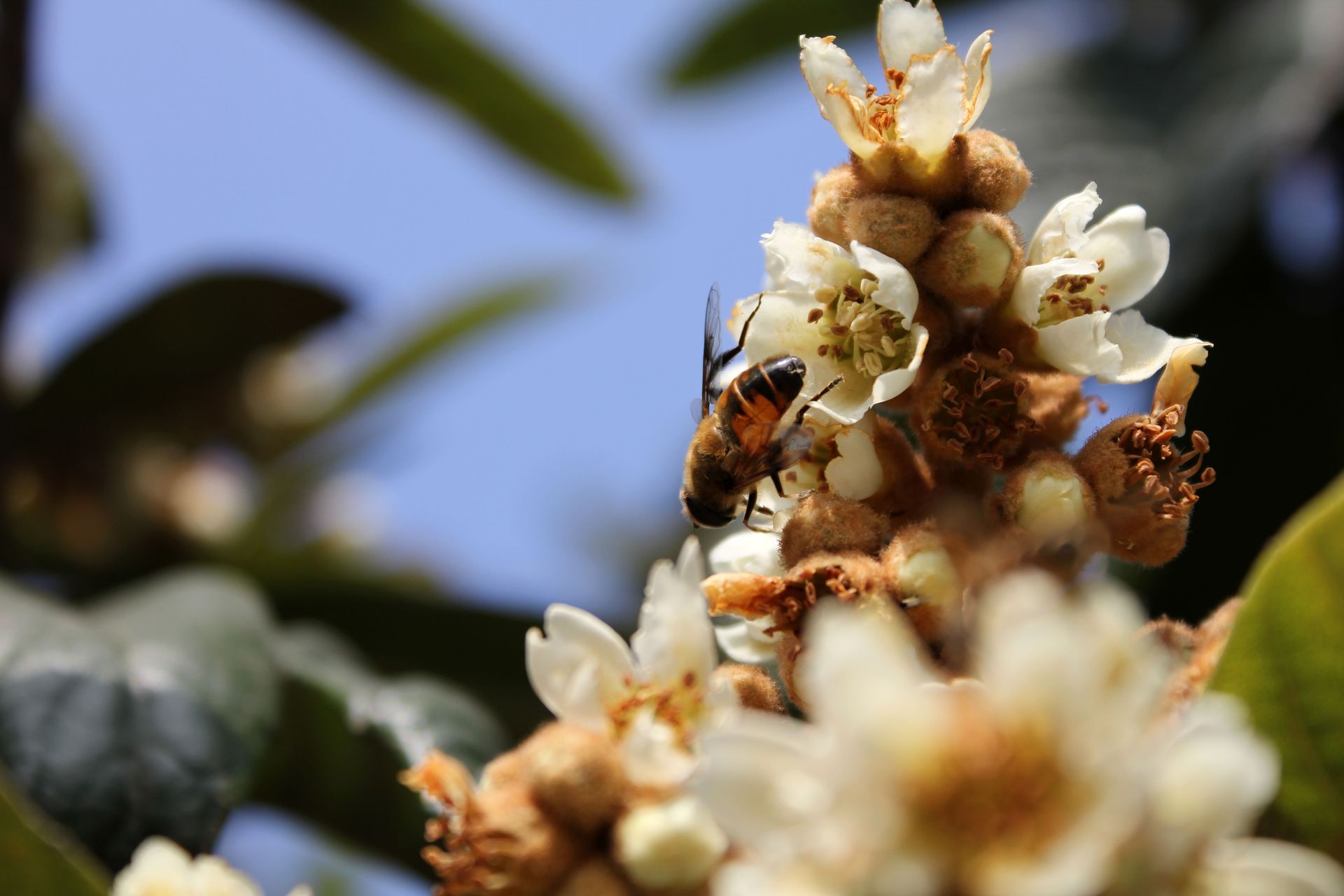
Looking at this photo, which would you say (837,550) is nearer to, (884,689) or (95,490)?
(884,689)

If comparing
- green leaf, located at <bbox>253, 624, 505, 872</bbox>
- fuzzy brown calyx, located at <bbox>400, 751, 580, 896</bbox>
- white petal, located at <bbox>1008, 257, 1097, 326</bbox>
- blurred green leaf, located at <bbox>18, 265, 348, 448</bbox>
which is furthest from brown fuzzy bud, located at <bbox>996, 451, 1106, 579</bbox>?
blurred green leaf, located at <bbox>18, 265, 348, 448</bbox>

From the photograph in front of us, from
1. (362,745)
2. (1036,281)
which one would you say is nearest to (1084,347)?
(1036,281)

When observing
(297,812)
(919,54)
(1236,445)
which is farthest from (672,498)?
(919,54)

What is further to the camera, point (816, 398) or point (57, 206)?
point (57, 206)

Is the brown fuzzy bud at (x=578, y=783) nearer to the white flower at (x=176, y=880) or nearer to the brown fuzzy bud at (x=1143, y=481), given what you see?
the white flower at (x=176, y=880)

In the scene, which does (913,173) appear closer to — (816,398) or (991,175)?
(991,175)
